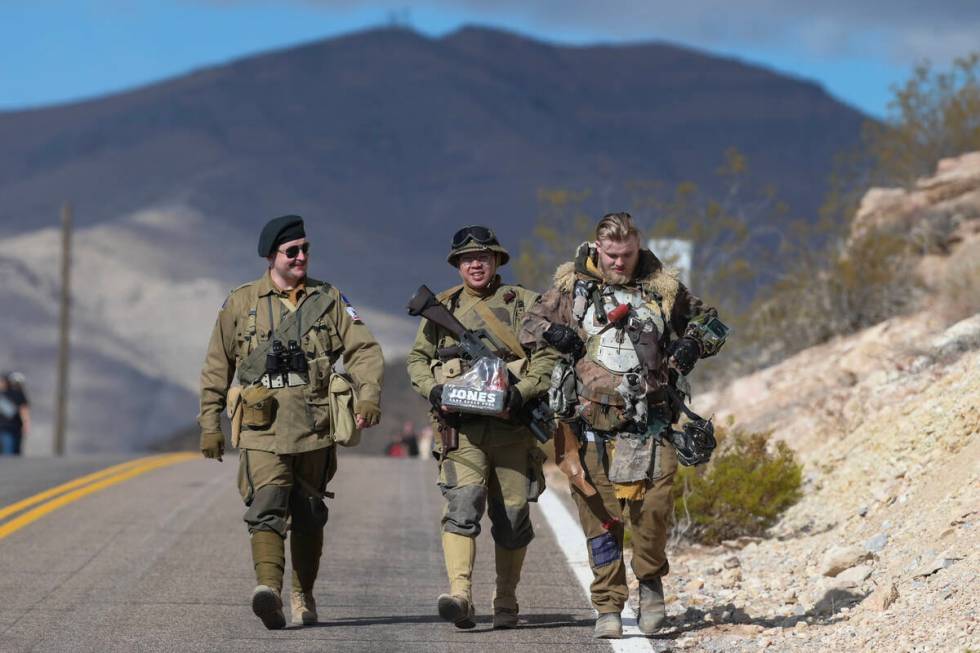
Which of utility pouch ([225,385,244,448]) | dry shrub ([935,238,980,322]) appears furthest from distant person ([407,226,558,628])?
dry shrub ([935,238,980,322])

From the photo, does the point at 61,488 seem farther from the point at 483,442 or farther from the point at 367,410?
the point at 483,442

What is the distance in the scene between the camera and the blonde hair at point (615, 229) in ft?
26.6

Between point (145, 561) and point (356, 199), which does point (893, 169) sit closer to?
point (145, 561)

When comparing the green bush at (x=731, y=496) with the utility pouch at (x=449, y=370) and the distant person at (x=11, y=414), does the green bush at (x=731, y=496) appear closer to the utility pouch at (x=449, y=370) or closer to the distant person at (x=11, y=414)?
the utility pouch at (x=449, y=370)

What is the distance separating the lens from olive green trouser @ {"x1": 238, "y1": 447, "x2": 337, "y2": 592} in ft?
27.7

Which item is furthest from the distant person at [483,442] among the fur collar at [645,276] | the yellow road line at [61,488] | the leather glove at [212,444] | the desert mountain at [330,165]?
the desert mountain at [330,165]

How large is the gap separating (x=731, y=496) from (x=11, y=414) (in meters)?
17.3

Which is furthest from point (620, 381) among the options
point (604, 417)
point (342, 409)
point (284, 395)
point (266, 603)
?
point (266, 603)

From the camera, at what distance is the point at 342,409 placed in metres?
8.43

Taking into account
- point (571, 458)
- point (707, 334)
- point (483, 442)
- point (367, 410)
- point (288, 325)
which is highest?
point (288, 325)

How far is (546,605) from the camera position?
946cm

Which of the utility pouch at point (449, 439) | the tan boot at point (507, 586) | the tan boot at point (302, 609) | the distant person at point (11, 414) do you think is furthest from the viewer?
the distant person at point (11, 414)

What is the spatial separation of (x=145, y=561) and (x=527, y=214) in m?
85.4

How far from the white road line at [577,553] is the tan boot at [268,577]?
5.49ft
